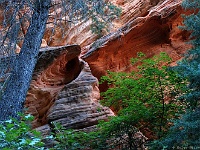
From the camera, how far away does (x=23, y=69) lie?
5941mm

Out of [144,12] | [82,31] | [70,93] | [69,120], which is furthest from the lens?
[82,31]

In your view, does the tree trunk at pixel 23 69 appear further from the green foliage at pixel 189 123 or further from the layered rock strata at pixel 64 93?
the green foliage at pixel 189 123

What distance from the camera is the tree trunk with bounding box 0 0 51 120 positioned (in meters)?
5.58

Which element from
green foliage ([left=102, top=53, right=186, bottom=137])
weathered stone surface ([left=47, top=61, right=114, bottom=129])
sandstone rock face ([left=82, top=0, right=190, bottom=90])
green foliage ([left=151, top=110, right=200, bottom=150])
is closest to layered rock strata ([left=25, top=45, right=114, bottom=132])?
weathered stone surface ([left=47, top=61, right=114, bottom=129])

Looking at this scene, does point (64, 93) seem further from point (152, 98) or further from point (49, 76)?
point (152, 98)

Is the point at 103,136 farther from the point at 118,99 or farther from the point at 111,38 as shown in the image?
the point at 111,38

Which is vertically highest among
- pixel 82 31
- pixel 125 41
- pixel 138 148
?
pixel 82 31

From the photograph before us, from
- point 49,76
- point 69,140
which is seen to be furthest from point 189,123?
point 49,76

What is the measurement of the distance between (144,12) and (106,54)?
9.68ft

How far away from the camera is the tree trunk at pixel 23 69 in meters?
5.58

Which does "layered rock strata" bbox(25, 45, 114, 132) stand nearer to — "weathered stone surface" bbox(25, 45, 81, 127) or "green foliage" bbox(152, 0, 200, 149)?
"weathered stone surface" bbox(25, 45, 81, 127)

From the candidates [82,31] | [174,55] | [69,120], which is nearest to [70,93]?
[69,120]

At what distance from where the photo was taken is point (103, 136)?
613 centimetres

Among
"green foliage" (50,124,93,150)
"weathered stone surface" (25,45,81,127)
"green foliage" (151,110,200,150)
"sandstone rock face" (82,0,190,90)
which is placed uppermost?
"sandstone rock face" (82,0,190,90)
